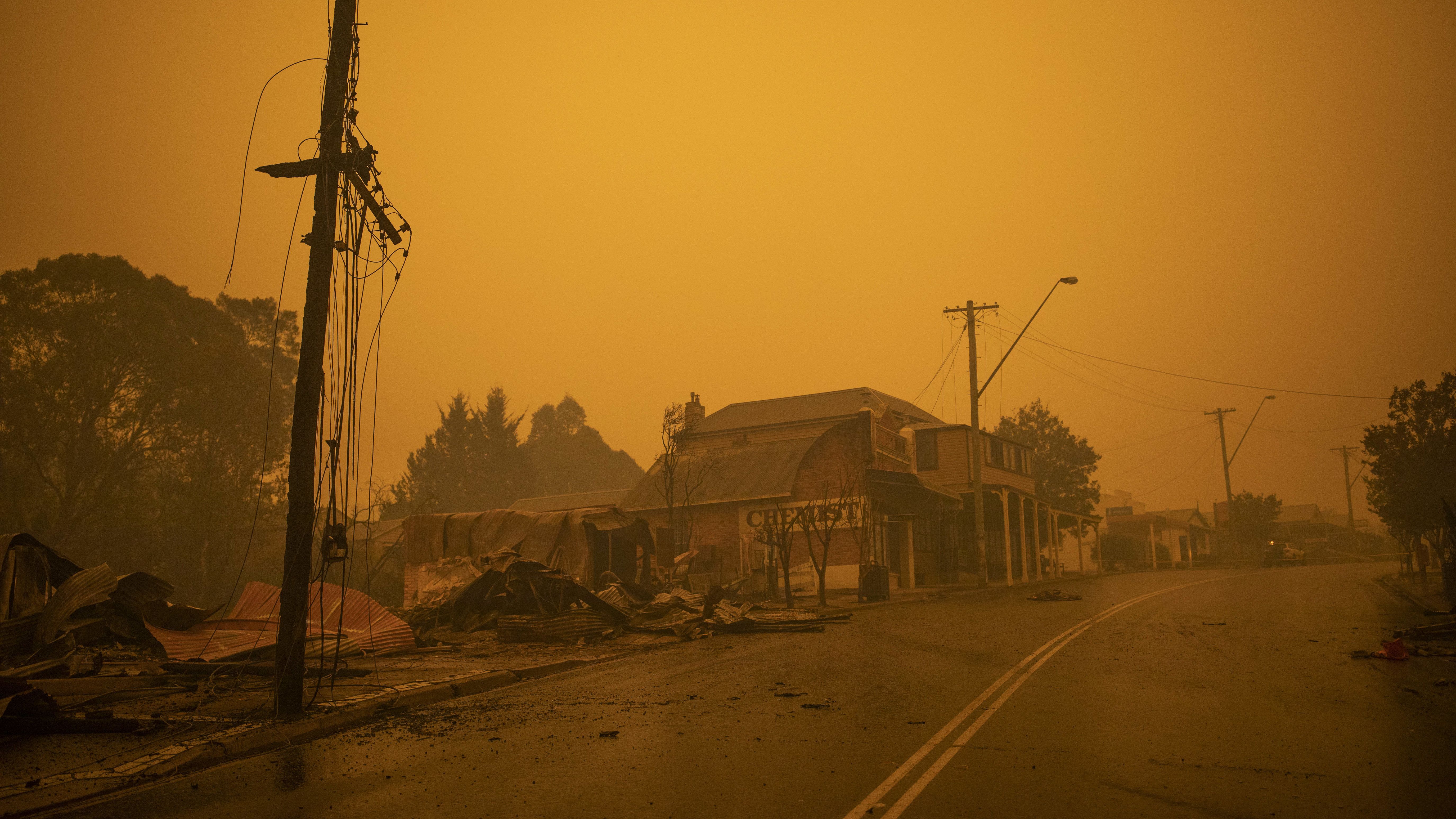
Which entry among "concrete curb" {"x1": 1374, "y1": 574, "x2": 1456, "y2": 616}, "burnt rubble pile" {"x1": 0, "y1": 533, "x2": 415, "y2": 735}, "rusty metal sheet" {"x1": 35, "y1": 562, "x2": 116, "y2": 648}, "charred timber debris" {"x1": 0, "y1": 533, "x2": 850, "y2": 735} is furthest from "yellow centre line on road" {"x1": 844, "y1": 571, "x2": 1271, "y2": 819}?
"rusty metal sheet" {"x1": 35, "y1": 562, "x2": 116, "y2": 648}

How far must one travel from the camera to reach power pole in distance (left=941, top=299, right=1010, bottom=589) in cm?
3400

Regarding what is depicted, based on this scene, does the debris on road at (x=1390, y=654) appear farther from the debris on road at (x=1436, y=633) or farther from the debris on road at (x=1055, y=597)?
the debris on road at (x=1055, y=597)

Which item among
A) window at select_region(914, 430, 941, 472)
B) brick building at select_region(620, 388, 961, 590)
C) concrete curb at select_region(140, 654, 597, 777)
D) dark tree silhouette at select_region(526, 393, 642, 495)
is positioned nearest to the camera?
concrete curb at select_region(140, 654, 597, 777)

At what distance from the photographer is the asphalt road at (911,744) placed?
6.08 meters

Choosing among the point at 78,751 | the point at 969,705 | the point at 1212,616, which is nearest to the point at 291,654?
the point at 78,751

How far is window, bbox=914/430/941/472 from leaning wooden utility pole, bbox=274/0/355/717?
122ft

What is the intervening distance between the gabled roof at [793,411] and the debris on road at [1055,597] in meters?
16.9

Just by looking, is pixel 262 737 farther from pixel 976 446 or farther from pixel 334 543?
pixel 976 446

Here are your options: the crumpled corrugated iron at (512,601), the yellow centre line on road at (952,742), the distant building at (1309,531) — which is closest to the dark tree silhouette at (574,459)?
the distant building at (1309,531)

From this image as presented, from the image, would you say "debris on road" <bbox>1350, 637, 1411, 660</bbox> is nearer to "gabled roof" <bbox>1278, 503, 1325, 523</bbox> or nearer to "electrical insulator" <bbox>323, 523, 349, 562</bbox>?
"electrical insulator" <bbox>323, 523, 349, 562</bbox>

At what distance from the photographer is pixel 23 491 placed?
35438 millimetres

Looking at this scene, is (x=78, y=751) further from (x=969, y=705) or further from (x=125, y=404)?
(x=125, y=404)

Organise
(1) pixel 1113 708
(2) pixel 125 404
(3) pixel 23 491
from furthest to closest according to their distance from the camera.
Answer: (2) pixel 125 404 < (3) pixel 23 491 < (1) pixel 1113 708

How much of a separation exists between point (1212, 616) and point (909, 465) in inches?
922
